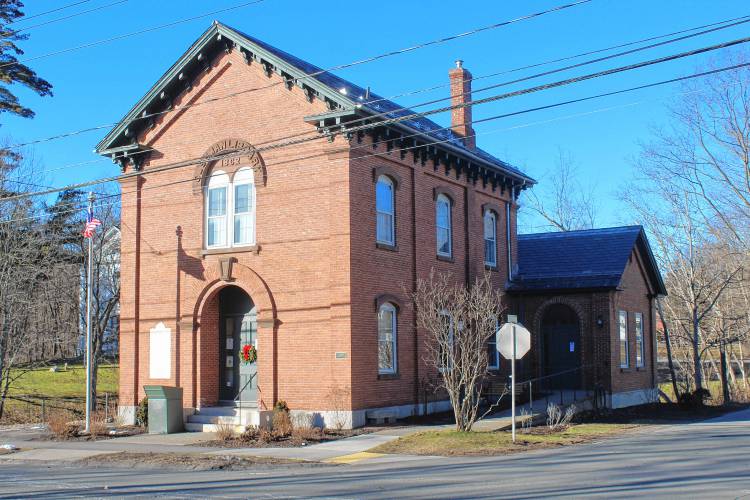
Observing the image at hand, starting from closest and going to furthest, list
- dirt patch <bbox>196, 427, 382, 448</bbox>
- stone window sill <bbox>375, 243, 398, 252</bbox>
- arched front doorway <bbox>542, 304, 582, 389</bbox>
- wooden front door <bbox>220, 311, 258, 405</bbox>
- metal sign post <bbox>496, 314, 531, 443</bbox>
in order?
metal sign post <bbox>496, 314, 531, 443</bbox> → dirt patch <bbox>196, 427, 382, 448</bbox> → stone window sill <bbox>375, 243, 398, 252</bbox> → wooden front door <bbox>220, 311, 258, 405</bbox> → arched front doorway <bbox>542, 304, 582, 389</bbox>

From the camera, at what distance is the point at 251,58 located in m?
23.6

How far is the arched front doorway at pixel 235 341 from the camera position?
23844 mm

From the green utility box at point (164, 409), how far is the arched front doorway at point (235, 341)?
1.49m

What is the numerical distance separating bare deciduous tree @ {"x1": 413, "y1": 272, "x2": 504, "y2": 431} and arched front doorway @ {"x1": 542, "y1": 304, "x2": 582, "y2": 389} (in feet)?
9.36

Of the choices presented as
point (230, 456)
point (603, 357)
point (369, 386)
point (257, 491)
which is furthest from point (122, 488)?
point (603, 357)

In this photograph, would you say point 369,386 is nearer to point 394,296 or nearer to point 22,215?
point 394,296

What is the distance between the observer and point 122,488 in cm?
1302

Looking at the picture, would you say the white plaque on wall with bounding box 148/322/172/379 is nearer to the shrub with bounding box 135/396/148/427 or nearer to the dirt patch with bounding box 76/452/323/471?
the shrub with bounding box 135/396/148/427

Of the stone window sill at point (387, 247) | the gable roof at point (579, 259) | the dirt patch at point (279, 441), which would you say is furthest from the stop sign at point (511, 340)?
the gable roof at point (579, 259)

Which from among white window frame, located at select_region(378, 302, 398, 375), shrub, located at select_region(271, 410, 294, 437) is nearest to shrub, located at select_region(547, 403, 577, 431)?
white window frame, located at select_region(378, 302, 398, 375)

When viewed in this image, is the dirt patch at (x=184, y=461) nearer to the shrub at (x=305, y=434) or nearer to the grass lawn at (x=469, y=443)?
the grass lawn at (x=469, y=443)

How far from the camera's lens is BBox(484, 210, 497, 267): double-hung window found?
1163 inches

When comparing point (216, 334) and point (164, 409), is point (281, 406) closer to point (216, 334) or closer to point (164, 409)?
point (164, 409)

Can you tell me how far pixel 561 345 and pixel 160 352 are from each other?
13.6m
